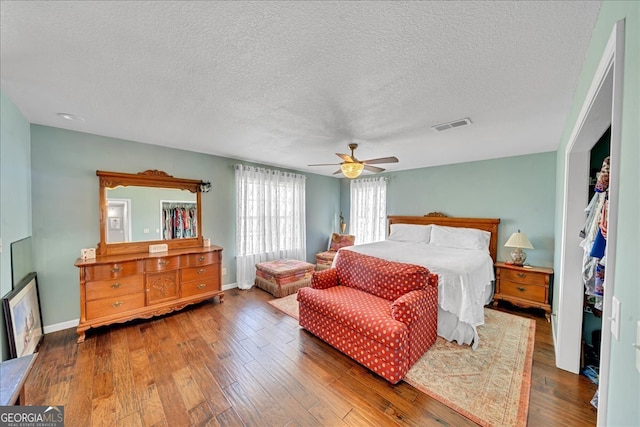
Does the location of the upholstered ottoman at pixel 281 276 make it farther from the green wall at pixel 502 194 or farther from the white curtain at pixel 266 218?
the green wall at pixel 502 194

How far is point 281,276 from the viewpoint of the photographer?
3902 millimetres

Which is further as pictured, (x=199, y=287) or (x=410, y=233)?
(x=410, y=233)

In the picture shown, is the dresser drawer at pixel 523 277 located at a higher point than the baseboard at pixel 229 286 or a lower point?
Result: higher

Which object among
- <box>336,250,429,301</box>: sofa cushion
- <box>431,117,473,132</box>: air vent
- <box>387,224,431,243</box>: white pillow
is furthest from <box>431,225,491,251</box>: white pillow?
<box>431,117,473,132</box>: air vent

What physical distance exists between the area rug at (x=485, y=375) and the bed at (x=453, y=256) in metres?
0.19

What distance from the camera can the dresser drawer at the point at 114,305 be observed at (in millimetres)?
2582

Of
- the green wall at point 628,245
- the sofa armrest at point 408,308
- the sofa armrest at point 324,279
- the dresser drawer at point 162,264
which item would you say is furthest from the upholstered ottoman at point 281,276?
the green wall at point 628,245

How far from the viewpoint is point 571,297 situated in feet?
6.68

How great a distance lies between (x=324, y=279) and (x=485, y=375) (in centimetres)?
175

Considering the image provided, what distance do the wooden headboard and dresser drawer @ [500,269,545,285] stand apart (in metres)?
0.38

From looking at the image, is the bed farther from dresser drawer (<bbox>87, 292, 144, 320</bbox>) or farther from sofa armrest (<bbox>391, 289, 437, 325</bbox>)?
dresser drawer (<bbox>87, 292, 144, 320</bbox>)

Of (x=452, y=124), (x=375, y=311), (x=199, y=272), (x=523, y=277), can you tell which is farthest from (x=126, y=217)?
(x=523, y=277)

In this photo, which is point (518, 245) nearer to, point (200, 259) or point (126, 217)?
point (200, 259)

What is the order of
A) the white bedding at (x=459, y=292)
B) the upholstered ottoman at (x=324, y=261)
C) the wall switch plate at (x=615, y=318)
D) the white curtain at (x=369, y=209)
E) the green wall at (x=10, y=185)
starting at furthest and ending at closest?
the white curtain at (x=369, y=209) < the upholstered ottoman at (x=324, y=261) < the white bedding at (x=459, y=292) < the green wall at (x=10, y=185) < the wall switch plate at (x=615, y=318)
